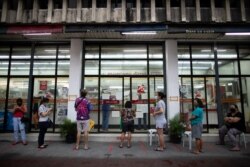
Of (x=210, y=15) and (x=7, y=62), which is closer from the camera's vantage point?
(x=210, y=15)

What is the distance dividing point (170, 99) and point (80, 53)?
16.0ft

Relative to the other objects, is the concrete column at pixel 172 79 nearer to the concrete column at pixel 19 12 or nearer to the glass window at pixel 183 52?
the glass window at pixel 183 52

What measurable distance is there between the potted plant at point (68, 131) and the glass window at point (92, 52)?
3461mm

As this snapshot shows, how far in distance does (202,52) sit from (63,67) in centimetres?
709

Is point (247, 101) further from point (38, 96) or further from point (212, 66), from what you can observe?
point (38, 96)

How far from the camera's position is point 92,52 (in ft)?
34.9

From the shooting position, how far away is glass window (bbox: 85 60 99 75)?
10438mm

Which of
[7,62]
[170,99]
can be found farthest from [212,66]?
[7,62]

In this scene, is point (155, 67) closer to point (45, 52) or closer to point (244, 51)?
point (244, 51)

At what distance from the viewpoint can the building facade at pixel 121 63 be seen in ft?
32.3

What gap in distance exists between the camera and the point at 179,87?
10352mm

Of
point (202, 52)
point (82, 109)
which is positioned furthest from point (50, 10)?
point (202, 52)

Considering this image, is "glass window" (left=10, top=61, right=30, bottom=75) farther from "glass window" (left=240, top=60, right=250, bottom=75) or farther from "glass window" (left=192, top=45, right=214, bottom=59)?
"glass window" (left=240, top=60, right=250, bottom=75)

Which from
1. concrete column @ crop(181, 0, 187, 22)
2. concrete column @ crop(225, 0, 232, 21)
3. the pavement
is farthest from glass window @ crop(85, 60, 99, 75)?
concrete column @ crop(225, 0, 232, 21)
